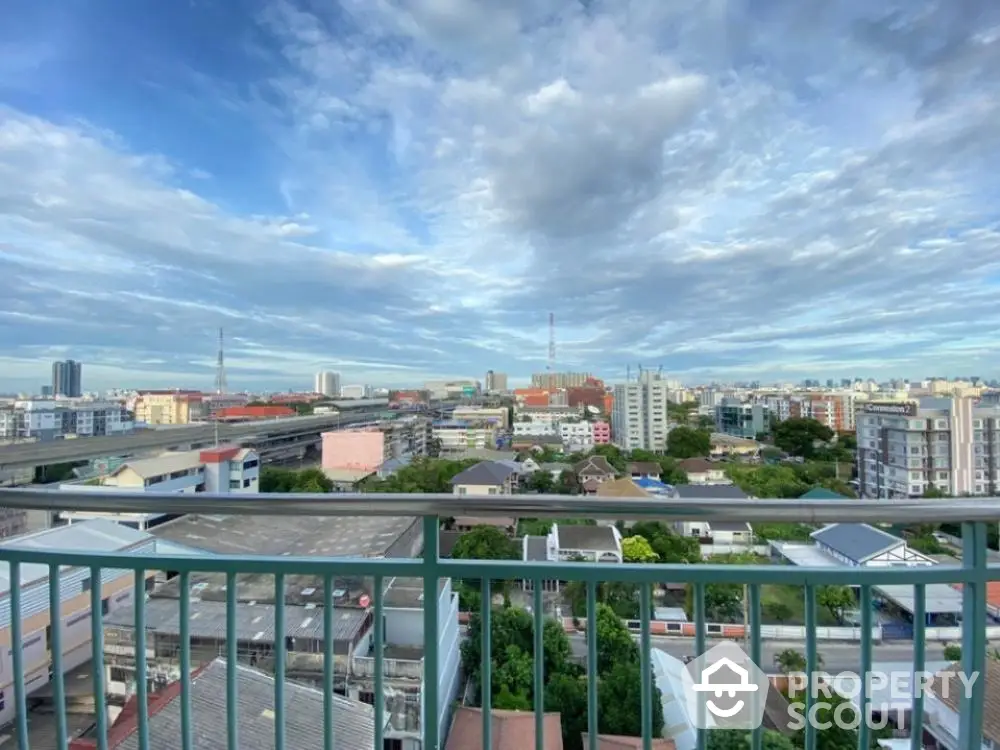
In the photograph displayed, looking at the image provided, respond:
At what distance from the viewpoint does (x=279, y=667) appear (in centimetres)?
85

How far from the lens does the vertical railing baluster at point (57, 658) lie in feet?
2.98

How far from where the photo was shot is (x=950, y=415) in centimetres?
855

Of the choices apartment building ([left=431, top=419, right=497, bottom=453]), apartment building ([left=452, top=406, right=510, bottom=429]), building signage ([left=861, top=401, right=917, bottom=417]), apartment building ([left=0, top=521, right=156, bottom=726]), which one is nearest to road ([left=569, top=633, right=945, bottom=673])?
apartment building ([left=0, top=521, right=156, bottom=726])

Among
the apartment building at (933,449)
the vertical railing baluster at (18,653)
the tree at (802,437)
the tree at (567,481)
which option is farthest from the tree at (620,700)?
the tree at (802,437)

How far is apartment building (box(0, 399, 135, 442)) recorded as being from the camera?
5441 millimetres

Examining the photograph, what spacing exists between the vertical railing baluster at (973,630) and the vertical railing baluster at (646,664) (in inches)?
20.1

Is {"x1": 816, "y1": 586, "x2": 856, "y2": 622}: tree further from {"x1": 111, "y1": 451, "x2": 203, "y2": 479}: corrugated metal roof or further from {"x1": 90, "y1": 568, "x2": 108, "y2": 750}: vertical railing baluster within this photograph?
{"x1": 111, "y1": 451, "x2": 203, "y2": 479}: corrugated metal roof

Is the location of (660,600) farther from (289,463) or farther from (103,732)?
(289,463)

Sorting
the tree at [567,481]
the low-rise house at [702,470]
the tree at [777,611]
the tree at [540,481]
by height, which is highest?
the tree at [777,611]

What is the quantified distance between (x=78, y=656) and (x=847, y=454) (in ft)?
48.3

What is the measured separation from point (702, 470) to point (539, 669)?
12.1 m

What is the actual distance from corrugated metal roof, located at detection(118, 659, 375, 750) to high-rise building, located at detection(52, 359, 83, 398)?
8.53 meters

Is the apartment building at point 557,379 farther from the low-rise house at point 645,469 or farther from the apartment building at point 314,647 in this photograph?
the apartment building at point 314,647

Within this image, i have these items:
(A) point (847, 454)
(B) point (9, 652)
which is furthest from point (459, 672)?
(A) point (847, 454)
